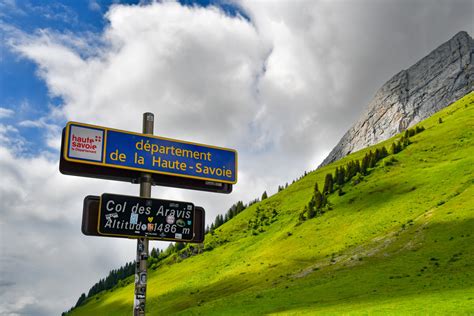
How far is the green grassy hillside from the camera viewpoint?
2131 inches

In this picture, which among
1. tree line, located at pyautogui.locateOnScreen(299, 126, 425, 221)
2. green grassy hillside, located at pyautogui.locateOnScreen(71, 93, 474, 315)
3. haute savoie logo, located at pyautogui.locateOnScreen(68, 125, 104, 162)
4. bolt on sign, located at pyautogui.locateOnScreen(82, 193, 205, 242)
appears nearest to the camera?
bolt on sign, located at pyautogui.locateOnScreen(82, 193, 205, 242)

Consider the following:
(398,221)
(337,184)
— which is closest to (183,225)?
(398,221)

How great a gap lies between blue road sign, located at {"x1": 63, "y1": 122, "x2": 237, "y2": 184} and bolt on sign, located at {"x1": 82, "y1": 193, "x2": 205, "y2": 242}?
1026mm

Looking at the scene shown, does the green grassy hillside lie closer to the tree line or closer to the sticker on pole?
the tree line

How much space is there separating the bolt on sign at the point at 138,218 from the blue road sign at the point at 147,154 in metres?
1.03

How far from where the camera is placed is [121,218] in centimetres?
1477

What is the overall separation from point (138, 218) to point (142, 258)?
1.16m

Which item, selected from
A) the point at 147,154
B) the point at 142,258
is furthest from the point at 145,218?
the point at 147,154

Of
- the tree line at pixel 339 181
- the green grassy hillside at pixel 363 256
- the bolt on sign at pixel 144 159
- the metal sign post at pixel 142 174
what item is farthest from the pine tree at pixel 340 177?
the metal sign post at pixel 142 174

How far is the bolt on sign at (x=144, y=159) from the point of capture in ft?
49.1

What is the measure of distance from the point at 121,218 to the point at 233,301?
60914 mm

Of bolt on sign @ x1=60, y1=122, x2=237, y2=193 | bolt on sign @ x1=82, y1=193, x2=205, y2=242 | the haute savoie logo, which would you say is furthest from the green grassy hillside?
the haute savoie logo

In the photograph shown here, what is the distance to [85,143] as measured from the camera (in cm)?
1500

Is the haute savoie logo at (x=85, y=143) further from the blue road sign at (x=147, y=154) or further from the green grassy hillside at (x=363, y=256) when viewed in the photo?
the green grassy hillside at (x=363, y=256)
